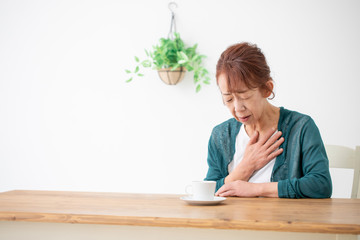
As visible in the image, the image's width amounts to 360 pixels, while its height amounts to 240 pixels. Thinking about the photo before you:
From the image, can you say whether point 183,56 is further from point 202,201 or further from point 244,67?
point 202,201

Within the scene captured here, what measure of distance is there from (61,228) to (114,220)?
0.61 feet

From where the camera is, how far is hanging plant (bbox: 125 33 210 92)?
9.89ft

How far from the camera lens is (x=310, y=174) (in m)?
1.52

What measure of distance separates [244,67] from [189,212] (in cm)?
65

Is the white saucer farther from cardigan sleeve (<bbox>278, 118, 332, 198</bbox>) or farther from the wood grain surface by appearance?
cardigan sleeve (<bbox>278, 118, 332, 198</bbox>)

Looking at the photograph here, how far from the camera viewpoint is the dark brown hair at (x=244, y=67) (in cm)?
157

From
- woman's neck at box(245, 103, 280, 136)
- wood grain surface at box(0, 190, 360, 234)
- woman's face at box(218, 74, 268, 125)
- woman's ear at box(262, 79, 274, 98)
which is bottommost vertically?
wood grain surface at box(0, 190, 360, 234)

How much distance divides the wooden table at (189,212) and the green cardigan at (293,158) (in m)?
0.07

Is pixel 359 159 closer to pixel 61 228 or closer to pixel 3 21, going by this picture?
pixel 61 228

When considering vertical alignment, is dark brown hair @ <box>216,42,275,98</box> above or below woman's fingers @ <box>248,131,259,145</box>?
above

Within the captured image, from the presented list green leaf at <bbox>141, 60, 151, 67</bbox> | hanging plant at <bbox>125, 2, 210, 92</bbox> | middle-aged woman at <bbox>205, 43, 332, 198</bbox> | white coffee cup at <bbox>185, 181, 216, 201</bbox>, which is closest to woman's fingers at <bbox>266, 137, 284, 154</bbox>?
middle-aged woman at <bbox>205, 43, 332, 198</bbox>

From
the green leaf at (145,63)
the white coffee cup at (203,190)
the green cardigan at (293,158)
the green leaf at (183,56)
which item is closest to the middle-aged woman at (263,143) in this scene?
the green cardigan at (293,158)

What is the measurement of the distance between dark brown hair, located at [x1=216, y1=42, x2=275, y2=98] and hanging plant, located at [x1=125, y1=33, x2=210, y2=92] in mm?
1348

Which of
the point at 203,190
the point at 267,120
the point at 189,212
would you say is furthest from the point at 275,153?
the point at 189,212
